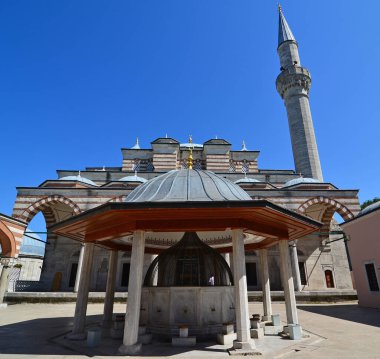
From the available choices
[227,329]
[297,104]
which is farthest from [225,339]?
[297,104]

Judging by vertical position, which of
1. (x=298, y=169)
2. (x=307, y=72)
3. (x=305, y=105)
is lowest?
(x=298, y=169)

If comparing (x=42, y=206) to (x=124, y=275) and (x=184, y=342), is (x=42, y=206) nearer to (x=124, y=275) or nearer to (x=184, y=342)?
(x=124, y=275)

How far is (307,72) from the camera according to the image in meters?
29.6

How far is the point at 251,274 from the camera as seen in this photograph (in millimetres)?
18703

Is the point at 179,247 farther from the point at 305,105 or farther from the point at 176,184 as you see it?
the point at 305,105

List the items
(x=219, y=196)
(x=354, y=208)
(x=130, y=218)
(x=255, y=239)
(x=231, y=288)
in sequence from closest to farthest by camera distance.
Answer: (x=130, y=218) → (x=219, y=196) → (x=231, y=288) → (x=255, y=239) → (x=354, y=208)

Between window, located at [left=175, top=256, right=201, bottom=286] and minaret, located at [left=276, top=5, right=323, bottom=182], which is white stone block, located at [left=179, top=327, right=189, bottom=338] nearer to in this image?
window, located at [left=175, top=256, right=201, bottom=286]

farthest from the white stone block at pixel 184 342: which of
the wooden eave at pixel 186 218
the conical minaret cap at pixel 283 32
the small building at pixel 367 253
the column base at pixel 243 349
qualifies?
the conical minaret cap at pixel 283 32

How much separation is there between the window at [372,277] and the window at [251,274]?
745 cm

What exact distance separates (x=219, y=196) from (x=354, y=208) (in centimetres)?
1630

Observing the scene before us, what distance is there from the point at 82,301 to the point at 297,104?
2862cm

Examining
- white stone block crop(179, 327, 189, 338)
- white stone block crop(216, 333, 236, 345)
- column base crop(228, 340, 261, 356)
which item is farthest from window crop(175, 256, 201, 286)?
column base crop(228, 340, 261, 356)

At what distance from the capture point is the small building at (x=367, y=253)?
40.1 ft

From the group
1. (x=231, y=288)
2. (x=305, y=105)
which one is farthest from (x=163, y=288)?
(x=305, y=105)
